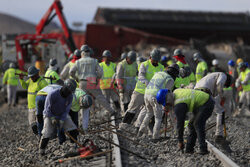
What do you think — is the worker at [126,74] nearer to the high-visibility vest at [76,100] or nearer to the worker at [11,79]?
the high-visibility vest at [76,100]

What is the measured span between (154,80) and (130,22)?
23.2 meters

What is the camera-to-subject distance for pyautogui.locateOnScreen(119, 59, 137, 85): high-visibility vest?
10902 mm

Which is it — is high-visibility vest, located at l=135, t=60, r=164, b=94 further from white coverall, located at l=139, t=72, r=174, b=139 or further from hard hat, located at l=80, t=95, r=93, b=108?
hard hat, located at l=80, t=95, r=93, b=108

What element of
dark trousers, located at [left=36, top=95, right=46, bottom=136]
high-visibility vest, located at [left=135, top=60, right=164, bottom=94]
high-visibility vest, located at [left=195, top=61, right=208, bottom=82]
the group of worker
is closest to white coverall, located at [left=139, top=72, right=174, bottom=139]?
the group of worker

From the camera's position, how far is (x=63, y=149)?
803 cm

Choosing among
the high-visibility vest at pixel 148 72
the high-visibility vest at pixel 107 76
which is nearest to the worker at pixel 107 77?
the high-visibility vest at pixel 107 76

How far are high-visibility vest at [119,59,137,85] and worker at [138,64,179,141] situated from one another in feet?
8.22

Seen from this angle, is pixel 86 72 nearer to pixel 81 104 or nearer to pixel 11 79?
pixel 81 104

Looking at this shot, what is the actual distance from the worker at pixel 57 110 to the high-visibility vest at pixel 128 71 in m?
3.56

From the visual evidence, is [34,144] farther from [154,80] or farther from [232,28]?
[232,28]

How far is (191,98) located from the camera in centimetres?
718

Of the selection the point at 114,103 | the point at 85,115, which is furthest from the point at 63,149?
the point at 114,103

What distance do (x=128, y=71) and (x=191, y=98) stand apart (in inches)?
155

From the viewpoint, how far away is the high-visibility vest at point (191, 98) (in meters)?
7.17
